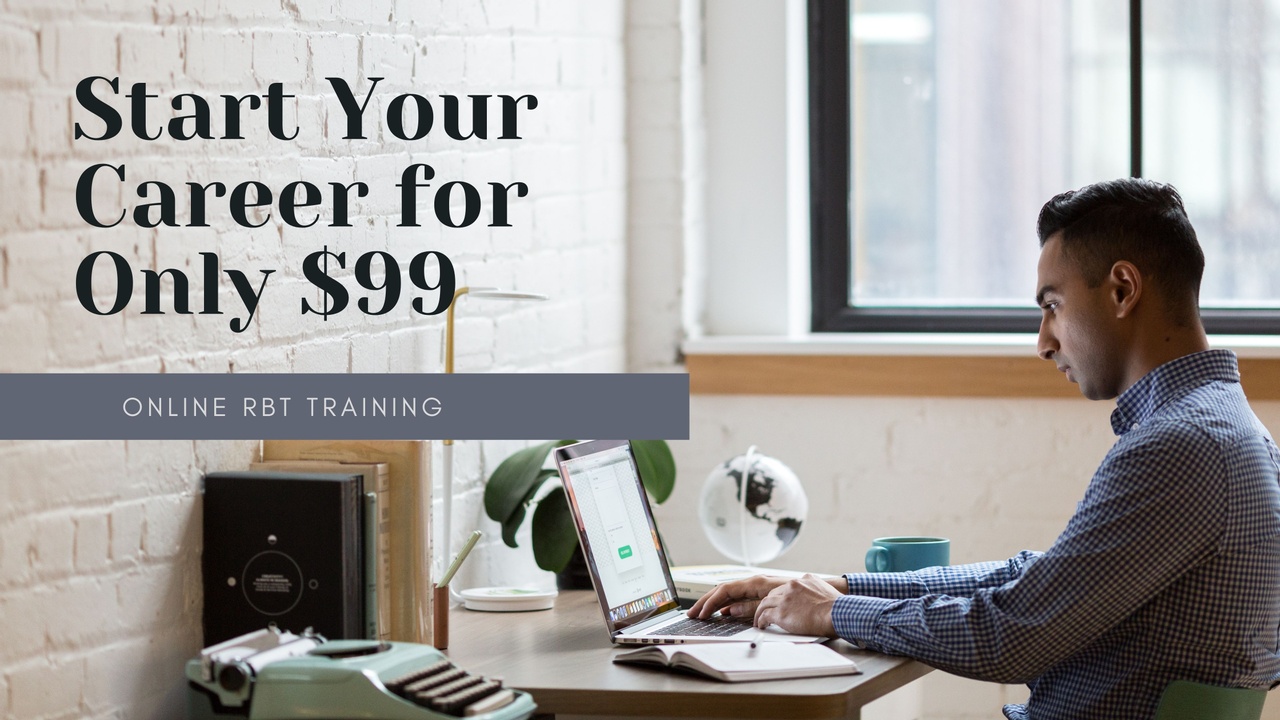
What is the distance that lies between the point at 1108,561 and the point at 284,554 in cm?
93

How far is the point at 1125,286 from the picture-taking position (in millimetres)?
1882

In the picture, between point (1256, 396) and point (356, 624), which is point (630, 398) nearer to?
point (356, 624)

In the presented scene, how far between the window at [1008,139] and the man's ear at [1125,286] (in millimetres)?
1187

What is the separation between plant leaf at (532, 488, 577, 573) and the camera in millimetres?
2309

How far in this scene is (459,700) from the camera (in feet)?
4.78

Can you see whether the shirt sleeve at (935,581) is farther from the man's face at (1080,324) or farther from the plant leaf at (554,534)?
the plant leaf at (554,534)

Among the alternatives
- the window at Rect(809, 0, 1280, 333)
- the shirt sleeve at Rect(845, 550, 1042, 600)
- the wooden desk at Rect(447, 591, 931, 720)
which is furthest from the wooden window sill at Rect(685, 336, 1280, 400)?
the wooden desk at Rect(447, 591, 931, 720)

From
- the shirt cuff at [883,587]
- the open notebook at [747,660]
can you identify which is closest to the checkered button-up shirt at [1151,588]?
the open notebook at [747,660]

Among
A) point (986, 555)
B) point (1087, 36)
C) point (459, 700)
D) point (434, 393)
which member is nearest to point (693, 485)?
point (986, 555)

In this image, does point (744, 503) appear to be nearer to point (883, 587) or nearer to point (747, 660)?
point (883, 587)

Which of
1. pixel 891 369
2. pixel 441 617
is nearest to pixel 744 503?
pixel 891 369

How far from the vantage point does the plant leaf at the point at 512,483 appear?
7.74ft

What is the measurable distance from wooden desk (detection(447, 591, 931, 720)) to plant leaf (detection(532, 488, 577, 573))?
0.90ft

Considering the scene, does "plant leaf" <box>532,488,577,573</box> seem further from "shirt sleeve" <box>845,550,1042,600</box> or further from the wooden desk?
"shirt sleeve" <box>845,550,1042,600</box>
